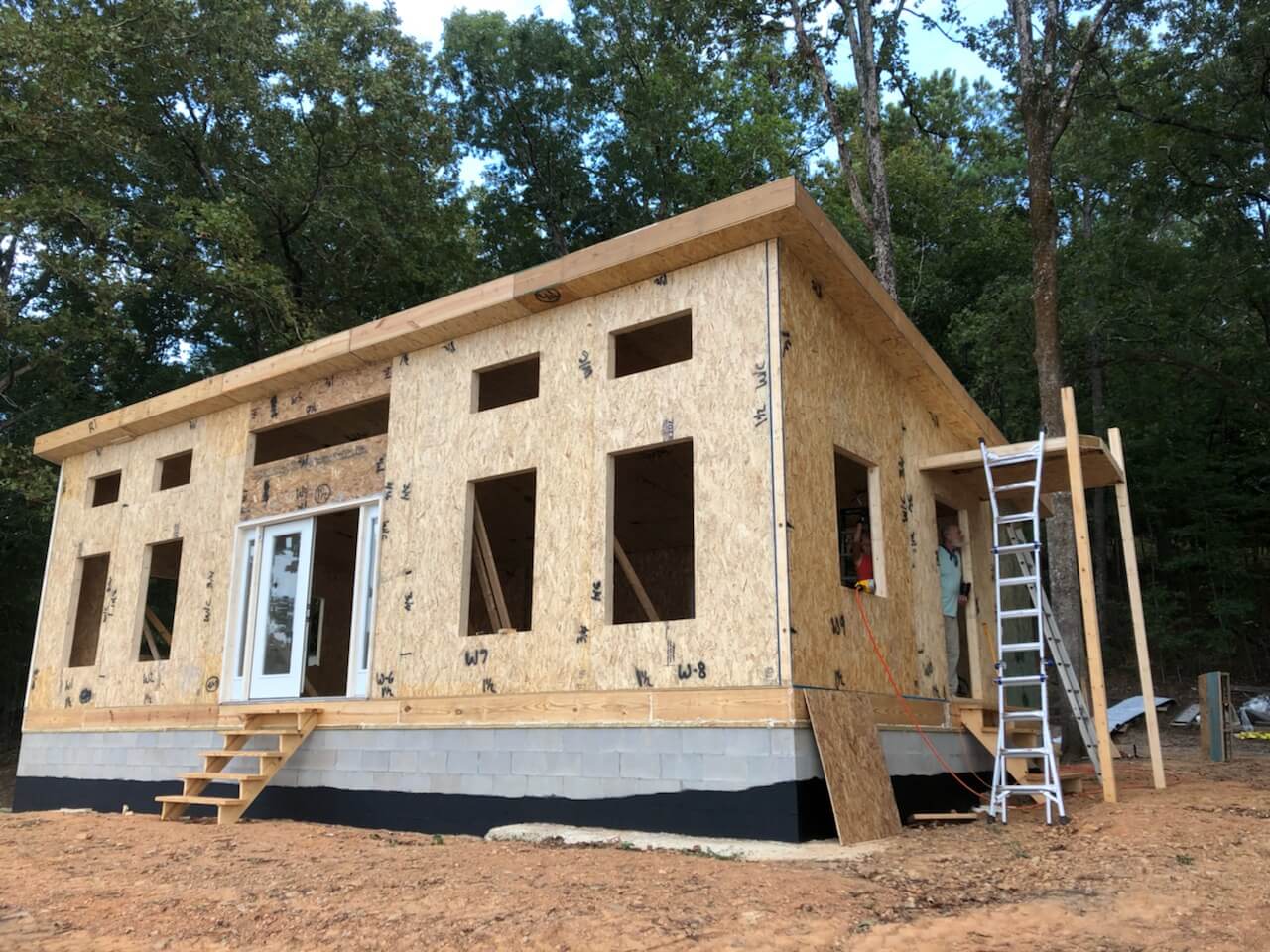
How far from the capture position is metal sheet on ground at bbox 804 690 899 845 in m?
6.17

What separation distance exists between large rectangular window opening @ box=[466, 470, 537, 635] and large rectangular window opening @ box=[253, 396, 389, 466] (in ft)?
4.83

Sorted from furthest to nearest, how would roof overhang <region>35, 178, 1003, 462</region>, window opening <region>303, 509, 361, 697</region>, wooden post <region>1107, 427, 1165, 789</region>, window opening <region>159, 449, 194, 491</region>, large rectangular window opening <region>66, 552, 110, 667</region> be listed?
window opening <region>303, 509, 361, 697</region> < large rectangular window opening <region>66, 552, 110, 667</region> < window opening <region>159, 449, 194, 491</region> < wooden post <region>1107, 427, 1165, 789</region> < roof overhang <region>35, 178, 1003, 462</region>

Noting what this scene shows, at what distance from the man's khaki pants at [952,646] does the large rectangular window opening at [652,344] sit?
11.8 ft

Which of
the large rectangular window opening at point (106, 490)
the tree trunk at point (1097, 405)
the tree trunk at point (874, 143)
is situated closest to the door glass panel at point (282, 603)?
the large rectangular window opening at point (106, 490)

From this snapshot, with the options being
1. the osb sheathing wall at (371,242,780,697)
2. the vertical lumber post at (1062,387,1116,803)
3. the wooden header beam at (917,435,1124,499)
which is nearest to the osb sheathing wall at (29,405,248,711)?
the osb sheathing wall at (371,242,780,697)

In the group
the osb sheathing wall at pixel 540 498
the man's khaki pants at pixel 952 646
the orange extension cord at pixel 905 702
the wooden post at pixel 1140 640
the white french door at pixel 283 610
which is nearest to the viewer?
the osb sheathing wall at pixel 540 498

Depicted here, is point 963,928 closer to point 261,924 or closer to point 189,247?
point 261,924

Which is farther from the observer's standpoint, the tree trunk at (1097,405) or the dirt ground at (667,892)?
the tree trunk at (1097,405)

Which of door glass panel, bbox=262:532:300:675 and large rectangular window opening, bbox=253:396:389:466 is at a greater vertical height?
large rectangular window opening, bbox=253:396:389:466

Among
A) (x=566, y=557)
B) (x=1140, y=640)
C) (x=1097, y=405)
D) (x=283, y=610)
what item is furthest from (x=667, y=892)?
(x=1097, y=405)

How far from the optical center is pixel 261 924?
169 inches

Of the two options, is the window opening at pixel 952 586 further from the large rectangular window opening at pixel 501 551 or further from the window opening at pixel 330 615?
the window opening at pixel 330 615

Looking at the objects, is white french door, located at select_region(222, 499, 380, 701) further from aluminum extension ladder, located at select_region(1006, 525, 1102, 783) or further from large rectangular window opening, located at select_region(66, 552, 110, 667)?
aluminum extension ladder, located at select_region(1006, 525, 1102, 783)

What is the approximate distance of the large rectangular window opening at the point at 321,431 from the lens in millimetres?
10391
